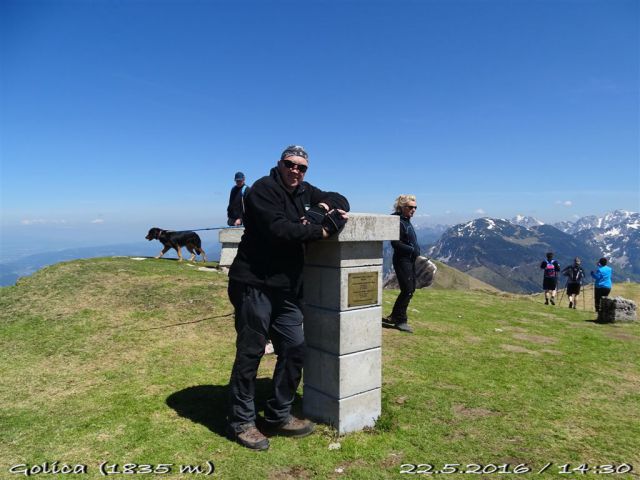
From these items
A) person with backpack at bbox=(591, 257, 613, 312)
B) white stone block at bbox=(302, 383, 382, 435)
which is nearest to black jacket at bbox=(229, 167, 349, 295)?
white stone block at bbox=(302, 383, 382, 435)

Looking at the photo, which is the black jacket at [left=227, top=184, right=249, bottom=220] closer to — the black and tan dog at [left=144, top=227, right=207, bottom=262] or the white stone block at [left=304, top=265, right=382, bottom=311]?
the black and tan dog at [left=144, top=227, right=207, bottom=262]

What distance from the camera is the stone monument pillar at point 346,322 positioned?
4.86m

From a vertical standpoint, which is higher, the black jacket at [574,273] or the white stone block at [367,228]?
the white stone block at [367,228]

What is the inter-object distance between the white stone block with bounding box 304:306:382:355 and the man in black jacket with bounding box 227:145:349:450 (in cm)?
36

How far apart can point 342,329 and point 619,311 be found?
13.7m

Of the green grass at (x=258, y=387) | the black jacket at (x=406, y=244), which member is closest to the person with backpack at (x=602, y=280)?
the green grass at (x=258, y=387)

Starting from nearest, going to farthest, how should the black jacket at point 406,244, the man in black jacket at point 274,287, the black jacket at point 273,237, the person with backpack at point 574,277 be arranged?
the black jacket at point 273,237 < the man in black jacket at point 274,287 < the black jacket at point 406,244 < the person with backpack at point 574,277

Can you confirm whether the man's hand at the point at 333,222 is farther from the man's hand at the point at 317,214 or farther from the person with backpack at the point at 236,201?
the person with backpack at the point at 236,201

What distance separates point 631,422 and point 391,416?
135 inches

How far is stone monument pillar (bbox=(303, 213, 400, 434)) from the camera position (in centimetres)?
486

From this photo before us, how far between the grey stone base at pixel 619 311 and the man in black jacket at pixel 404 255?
874 centimetres

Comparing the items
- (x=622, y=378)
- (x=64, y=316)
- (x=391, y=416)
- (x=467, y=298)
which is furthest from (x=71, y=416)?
(x=467, y=298)

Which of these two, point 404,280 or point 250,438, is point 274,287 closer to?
point 250,438

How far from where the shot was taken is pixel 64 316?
378 inches
